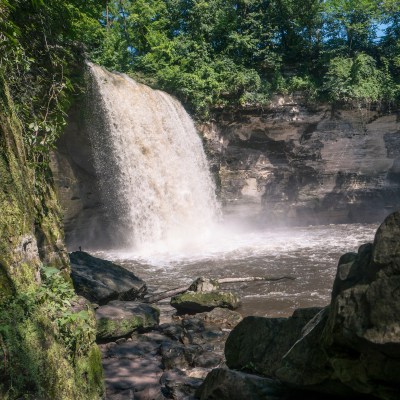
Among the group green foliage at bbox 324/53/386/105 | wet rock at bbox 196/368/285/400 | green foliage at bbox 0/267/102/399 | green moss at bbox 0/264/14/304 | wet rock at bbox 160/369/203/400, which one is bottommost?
wet rock at bbox 160/369/203/400

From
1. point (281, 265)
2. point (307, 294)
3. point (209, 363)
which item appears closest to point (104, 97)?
point (281, 265)

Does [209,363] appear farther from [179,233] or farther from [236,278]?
[179,233]

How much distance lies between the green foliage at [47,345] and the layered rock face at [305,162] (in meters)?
15.7

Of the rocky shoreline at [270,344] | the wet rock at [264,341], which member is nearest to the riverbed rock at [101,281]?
the rocky shoreline at [270,344]

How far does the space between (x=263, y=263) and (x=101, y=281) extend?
17.3 feet

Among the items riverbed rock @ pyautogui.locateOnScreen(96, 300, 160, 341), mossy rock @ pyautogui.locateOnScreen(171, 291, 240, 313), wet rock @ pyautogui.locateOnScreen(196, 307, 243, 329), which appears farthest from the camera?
mossy rock @ pyautogui.locateOnScreen(171, 291, 240, 313)

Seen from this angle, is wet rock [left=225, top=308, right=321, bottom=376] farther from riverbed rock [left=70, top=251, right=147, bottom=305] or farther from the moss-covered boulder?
riverbed rock [left=70, top=251, right=147, bottom=305]

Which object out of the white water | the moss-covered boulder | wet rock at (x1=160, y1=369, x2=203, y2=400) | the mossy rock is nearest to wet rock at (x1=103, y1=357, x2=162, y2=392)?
wet rock at (x1=160, y1=369, x2=203, y2=400)

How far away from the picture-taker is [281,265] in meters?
10.4

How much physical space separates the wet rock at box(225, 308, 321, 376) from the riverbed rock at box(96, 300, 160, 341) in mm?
1990

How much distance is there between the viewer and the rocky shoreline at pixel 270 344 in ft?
7.11

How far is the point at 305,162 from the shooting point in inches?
768

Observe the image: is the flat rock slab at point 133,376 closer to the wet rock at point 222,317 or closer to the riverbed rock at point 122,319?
the riverbed rock at point 122,319

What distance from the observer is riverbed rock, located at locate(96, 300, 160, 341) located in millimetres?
5227
